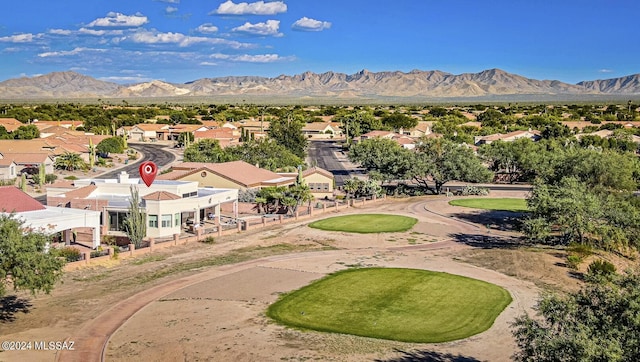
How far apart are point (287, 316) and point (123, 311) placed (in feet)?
28.0

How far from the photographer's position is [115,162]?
113250 millimetres

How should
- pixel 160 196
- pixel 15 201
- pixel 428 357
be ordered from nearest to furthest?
pixel 428 357, pixel 15 201, pixel 160 196

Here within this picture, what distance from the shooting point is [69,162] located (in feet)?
319

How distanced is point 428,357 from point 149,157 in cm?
10276

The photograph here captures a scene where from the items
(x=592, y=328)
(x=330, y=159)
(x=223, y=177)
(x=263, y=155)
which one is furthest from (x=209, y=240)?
(x=330, y=159)

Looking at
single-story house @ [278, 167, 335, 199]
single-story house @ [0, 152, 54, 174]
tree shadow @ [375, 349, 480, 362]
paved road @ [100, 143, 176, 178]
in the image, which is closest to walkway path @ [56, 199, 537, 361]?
tree shadow @ [375, 349, 480, 362]

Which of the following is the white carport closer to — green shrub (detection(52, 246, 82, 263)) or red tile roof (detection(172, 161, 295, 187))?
green shrub (detection(52, 246, 82, 263))

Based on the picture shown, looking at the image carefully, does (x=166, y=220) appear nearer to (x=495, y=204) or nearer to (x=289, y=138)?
(x=495, y=204)

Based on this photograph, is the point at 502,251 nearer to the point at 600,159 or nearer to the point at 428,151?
the point at 600,159

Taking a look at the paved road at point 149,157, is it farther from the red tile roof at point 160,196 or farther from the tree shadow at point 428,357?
the tree shadow at point 428,357

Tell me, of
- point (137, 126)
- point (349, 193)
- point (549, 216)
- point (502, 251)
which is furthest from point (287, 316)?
point (137, 126)

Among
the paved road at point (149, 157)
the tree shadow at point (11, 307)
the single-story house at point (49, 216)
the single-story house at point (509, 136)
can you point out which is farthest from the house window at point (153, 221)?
the single-story house at point (509, 136)

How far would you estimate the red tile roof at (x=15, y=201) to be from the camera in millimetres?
45594

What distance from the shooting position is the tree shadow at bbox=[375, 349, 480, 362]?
26.2m
